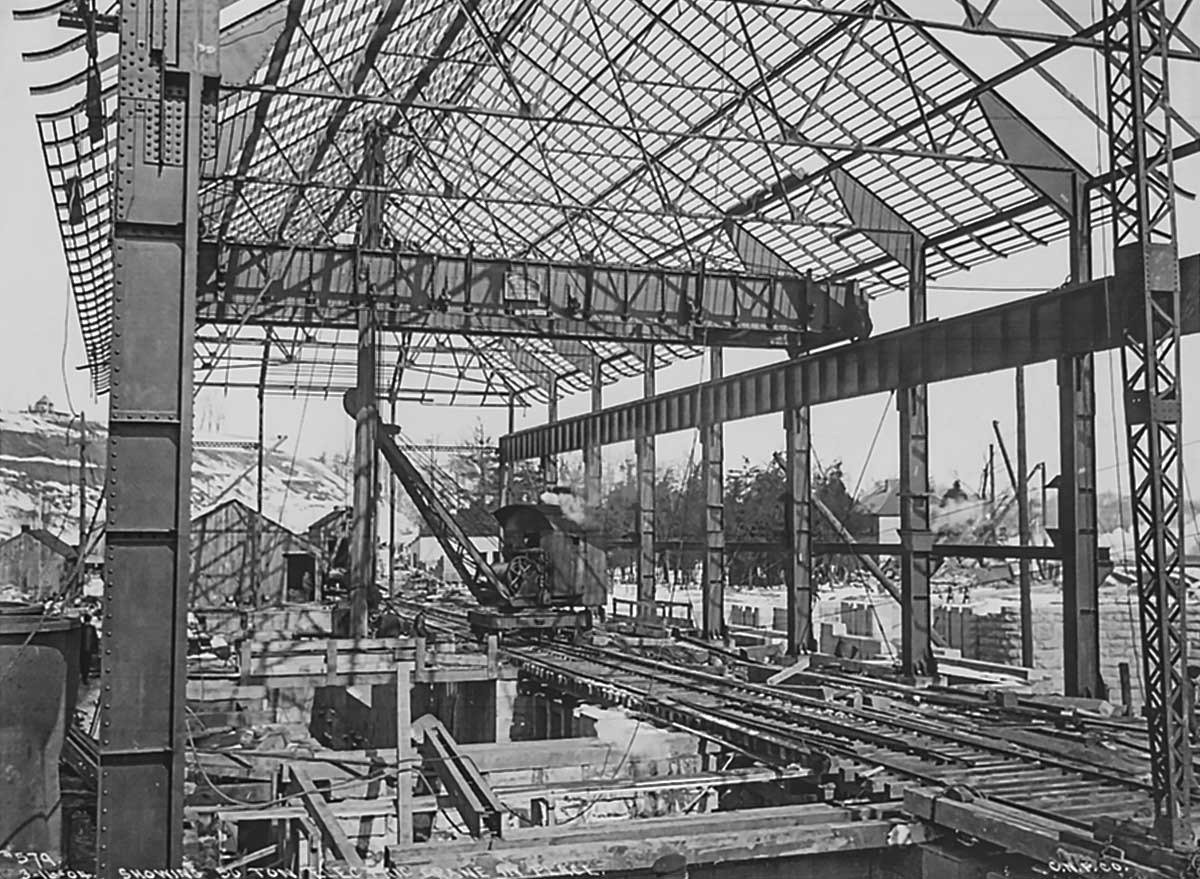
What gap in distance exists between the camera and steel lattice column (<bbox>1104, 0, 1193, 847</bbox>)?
9641 millimetres

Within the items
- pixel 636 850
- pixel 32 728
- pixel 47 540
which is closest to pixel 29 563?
pixel 47 540

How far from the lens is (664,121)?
24766mm

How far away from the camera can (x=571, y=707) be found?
1823 centimetres

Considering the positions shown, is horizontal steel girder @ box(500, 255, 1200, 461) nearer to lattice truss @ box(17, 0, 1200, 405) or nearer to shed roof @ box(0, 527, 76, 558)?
lattice truss @ box(17, 0, 1200, 405)

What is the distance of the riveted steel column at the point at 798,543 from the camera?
79.6 feet

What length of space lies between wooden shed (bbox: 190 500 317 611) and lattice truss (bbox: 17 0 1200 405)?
5.25m

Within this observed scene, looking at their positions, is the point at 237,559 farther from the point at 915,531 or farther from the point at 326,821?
the point at 326,821

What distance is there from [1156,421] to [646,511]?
22989 millimetres

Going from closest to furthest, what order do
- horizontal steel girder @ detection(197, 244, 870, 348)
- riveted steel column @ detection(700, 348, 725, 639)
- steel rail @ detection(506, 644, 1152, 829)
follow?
Result: steel rail @ detection(506, 644, 1152, 829), horizontal steel girder @ detection(197, 244, 870, 348), riveted steel column @ detection(700, 348, 725, 639)

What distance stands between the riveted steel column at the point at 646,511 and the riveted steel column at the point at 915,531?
10.6m

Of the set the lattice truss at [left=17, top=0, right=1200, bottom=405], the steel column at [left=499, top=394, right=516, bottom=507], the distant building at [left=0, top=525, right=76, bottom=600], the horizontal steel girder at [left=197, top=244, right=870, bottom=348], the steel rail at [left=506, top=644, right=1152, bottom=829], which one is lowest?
the steel rail at [left=506, top=644, right=1152, bottom=829]

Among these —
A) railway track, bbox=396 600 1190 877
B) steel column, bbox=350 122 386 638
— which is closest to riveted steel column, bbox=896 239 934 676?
railway track, bbox=396 600 1190 877

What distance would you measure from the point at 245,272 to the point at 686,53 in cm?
898

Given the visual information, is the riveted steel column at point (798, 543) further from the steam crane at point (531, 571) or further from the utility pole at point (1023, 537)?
the utility pole at point (1023, 537)
